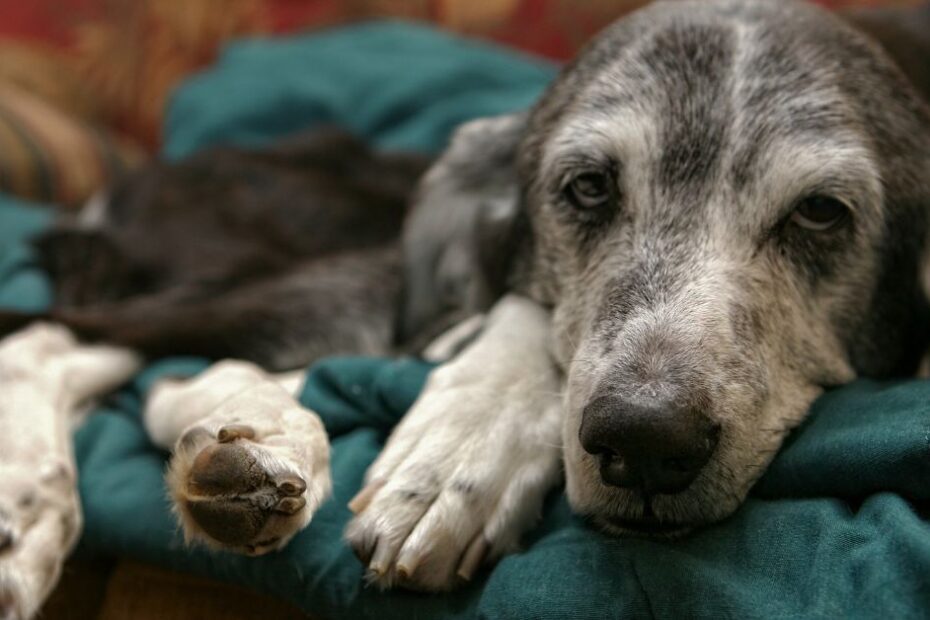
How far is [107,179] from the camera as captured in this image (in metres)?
3.54

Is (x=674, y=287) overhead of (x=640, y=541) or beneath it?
overhead

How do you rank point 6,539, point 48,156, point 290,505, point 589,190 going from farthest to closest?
1. point 48,156
2. point 589,190
3. point 6,539
4. point 290,505

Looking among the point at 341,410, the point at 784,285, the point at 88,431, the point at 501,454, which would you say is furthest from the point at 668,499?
the point at 88,431

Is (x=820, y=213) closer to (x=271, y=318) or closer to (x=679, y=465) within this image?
(x=679, y=465)

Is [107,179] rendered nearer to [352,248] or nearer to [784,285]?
[352,248]

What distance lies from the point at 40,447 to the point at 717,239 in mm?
1103

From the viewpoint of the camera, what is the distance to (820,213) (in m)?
1.54

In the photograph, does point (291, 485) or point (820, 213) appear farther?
point (820, 213)

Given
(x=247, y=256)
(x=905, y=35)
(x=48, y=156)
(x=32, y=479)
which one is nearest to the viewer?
(x=32, y=479)

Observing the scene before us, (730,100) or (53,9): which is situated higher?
(730,100)

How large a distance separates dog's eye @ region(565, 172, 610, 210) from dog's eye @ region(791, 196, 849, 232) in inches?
11.8

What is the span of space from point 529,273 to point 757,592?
0.85 m

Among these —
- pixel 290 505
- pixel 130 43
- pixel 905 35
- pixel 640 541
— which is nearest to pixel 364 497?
pixel 290 505

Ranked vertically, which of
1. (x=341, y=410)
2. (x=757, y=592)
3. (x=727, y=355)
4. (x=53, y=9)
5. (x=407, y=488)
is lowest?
(x=53, y=9)
